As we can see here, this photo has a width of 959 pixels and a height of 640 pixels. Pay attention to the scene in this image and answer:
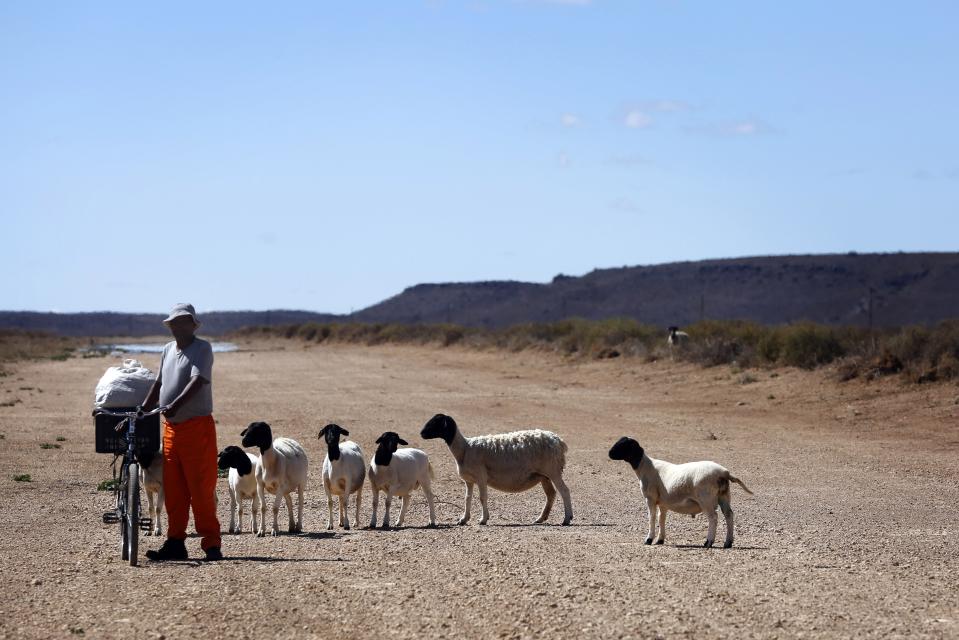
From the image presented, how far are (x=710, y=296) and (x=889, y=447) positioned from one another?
368ft

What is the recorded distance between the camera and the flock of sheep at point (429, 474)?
483 inches

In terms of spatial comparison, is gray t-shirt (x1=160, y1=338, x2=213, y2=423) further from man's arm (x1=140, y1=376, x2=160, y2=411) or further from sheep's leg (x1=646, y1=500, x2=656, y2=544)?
sheep's leg (x1=646, y1=500, x2=656, y2=544)

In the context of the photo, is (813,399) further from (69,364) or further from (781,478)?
(69,364)

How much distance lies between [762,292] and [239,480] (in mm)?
120247

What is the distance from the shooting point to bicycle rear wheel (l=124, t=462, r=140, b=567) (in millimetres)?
10789

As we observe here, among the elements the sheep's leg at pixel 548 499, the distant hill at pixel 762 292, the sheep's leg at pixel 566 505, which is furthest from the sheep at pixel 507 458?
the distant hill at pixel 762 292

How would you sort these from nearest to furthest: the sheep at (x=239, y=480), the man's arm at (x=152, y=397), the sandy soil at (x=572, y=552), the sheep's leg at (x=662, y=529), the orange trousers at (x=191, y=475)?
the sandy soil at (x=572, y=552), the orange trousers at (x=191, y=475), the man's arm at (x=152, y=397), the sheep's leg at (x=662, y=529), the sheep at (x=239, y=480)

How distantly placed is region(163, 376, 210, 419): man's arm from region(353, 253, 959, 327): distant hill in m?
94.3

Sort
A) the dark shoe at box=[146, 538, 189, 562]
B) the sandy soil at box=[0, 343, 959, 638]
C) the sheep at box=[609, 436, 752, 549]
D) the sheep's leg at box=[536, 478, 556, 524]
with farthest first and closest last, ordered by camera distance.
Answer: the sheep's leg at box=[536, 478, 556, 524], the sheep at box=[609, 436, 752, 549], the dark shoe at box=[146, 538, 189, 562], the sandy soil at box=[0, 343, 959, 638]

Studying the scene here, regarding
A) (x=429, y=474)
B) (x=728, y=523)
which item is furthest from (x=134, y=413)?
(x=728, y=523)

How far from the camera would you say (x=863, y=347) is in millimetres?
31297

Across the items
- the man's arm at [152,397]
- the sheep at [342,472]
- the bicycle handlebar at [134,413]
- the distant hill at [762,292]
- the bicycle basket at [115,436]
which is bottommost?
the sheep at [342,472]

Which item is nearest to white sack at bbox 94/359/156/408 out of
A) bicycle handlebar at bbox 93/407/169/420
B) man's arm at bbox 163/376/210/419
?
bicycle handlebar at bbox 93/407/169/420

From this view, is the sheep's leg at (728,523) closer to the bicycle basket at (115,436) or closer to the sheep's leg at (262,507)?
the sheep's leg at (262,507)
